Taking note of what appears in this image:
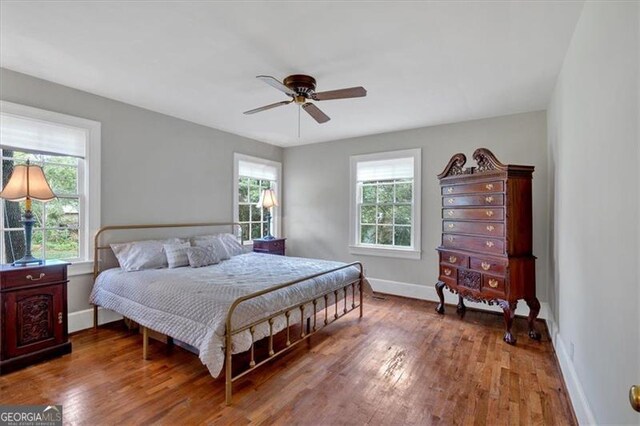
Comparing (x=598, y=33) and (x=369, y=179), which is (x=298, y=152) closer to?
(x=369, y=179)

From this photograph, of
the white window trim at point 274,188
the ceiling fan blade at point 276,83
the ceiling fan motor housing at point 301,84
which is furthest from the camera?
the white window trim at point 274,188

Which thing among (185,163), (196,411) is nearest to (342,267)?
(196,411)

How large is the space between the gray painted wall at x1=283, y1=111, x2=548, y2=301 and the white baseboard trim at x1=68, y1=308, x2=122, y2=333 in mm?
3083

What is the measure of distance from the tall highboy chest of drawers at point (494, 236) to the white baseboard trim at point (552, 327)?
41 centimetres

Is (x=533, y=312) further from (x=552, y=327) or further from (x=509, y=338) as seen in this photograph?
(x=509, y=338)

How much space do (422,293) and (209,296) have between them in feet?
10.7

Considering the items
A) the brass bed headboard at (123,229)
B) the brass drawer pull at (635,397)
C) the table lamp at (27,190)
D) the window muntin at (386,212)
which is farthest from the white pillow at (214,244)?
the brass drawer pull at (635,397)

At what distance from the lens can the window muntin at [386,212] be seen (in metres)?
4.79

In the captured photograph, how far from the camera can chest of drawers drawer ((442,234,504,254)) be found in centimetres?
322

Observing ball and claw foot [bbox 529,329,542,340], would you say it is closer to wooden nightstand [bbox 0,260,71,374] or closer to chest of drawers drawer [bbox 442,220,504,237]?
chest of drawers drawer [bbox 442,220,504,237]

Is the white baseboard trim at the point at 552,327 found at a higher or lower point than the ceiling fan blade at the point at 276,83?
lower

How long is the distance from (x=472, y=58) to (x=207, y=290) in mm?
2859

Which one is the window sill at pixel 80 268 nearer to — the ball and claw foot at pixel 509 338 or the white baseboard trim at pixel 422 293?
the white baseboard trim at pixel 422 293

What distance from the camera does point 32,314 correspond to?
2.62 metres
